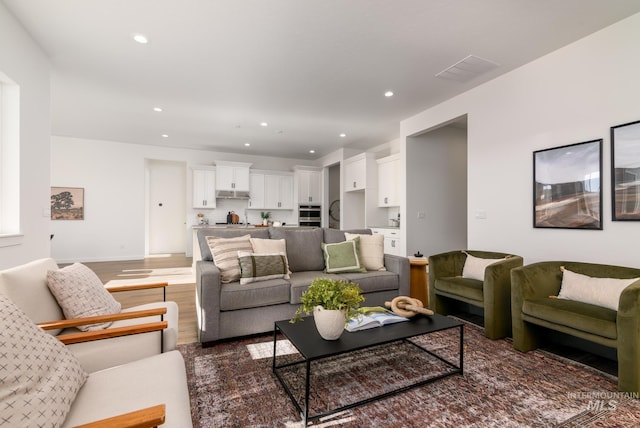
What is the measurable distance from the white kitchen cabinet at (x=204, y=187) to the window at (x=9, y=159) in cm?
480

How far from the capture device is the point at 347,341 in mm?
1755

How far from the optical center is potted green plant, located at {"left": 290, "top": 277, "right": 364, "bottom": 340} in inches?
67.5

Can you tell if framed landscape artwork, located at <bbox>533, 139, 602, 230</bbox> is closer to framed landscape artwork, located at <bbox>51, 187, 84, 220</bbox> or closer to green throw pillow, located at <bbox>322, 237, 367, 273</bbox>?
green throw pillow, located at <bbox>322, 237, 367, 273</bbox>

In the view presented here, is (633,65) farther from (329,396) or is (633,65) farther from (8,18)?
(8,18)

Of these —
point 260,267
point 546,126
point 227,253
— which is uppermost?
point 546,126

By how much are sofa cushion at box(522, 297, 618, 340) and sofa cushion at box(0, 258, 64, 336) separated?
3.19m

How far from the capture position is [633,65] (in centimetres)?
263

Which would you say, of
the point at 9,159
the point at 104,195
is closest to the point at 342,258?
the point at 9,159

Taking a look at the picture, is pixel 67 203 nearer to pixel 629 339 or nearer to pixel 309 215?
pixel 309 215

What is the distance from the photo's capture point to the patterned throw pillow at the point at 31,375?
855mm

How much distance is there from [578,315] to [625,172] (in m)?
1.47

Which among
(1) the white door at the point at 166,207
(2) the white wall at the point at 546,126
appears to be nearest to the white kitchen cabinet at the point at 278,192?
(1) the white door at the point at 166,207

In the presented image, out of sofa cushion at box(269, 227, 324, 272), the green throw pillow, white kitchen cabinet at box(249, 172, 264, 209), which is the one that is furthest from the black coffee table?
white kitchen cabinet at box(249, 172, 264, 209)

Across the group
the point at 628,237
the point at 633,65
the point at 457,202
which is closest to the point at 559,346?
the point at 628,237
